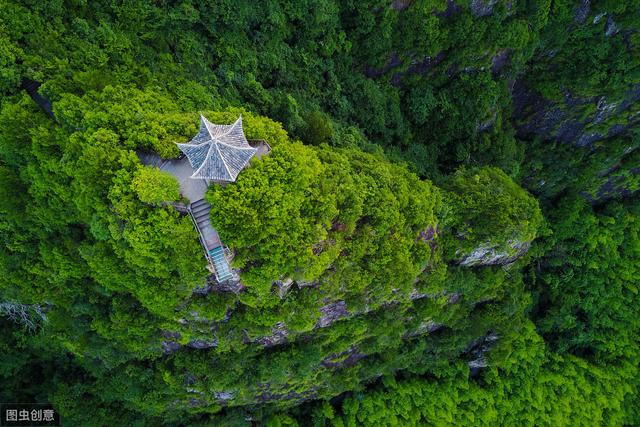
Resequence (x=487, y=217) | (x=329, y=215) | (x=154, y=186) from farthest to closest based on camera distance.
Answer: (x=487, y=217) < (x=329, y=215) < (x=154, y=186)

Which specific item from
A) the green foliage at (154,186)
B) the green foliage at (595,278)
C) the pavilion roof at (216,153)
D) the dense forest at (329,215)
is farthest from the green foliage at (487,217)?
the green foliage at (595,278)

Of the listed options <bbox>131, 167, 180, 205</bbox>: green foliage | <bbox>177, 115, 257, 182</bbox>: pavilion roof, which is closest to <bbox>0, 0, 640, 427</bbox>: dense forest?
<bbox>131, 167, 180, 205</bbox>: green foliage

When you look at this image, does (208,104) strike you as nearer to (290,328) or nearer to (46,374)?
(290,328)

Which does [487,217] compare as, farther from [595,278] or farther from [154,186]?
[595,278]

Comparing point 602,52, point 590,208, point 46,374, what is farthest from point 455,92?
point 46,374

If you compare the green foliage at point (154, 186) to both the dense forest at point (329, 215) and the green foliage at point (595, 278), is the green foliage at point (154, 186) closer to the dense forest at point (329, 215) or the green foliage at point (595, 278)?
the dense forest at point (329, 215)

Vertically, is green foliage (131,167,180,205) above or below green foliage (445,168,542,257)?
above

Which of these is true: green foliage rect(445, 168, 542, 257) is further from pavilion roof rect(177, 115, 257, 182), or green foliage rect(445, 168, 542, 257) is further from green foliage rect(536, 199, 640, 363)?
green foliage rect(536, 199, 640, 363)

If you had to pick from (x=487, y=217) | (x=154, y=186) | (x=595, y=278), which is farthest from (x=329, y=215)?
(x=595, y=278)
